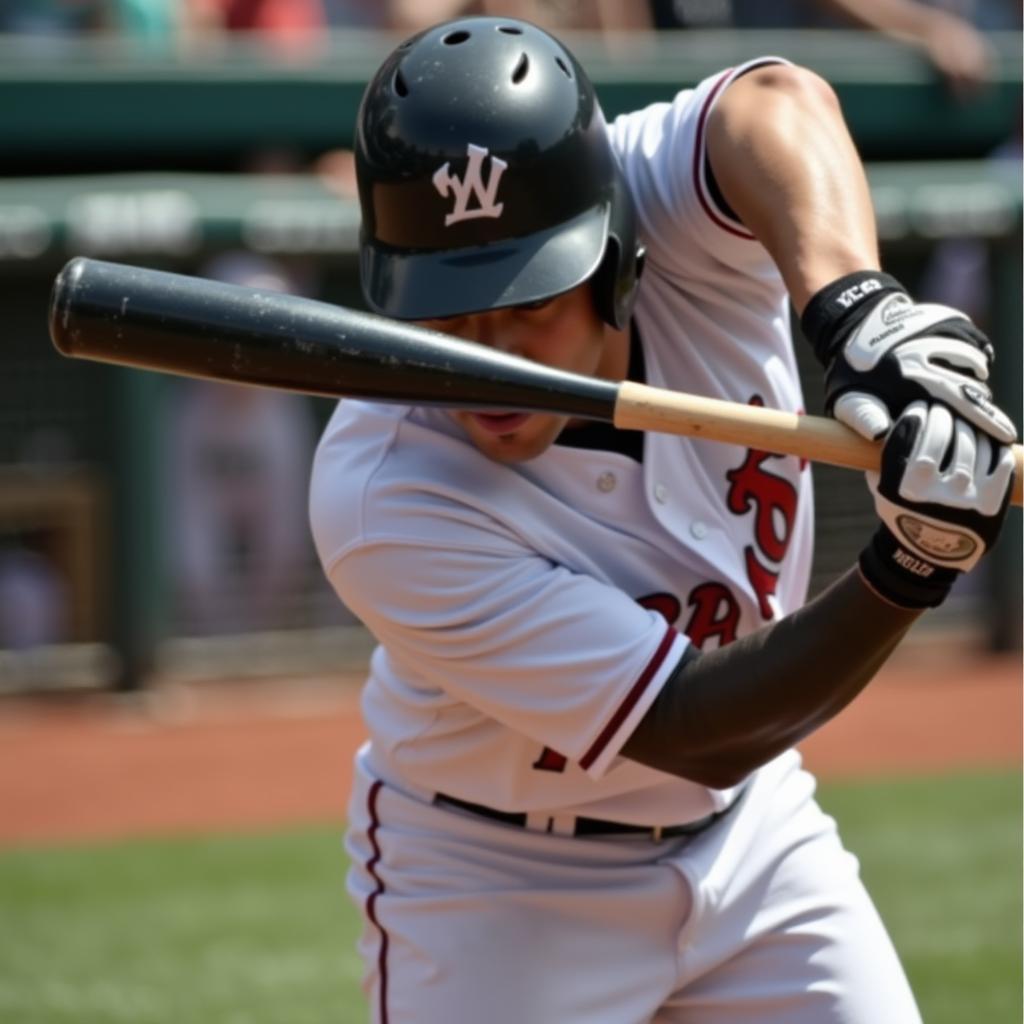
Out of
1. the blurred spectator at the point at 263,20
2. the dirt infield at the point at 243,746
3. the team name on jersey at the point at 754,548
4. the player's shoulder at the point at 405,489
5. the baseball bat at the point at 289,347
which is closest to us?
the baseball bat at the point at 289,347

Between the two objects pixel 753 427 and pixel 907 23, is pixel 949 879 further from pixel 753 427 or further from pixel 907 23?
pixel 907 23

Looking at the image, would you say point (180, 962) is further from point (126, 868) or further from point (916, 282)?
point (916, 282)

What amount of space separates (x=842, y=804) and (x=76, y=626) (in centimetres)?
312

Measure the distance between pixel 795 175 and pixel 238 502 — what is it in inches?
235

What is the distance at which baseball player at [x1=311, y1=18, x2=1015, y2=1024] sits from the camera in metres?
2.31

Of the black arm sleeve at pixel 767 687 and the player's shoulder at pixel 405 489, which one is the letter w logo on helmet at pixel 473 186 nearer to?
the player's shoulder at pixel 405 489

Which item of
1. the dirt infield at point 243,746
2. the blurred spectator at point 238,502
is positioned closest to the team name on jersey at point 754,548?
the dirt infield at point 243,746

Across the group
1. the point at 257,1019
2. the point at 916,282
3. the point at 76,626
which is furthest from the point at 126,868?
the point at 916,282

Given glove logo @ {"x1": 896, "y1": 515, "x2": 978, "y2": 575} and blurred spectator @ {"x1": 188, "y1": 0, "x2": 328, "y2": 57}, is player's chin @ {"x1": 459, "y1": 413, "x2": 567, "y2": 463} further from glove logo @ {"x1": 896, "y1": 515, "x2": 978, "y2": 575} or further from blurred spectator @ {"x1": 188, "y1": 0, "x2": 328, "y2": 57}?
blurred spectator @ {"x1": 188, "y1": 0, "x2": 328, "y2": 57}

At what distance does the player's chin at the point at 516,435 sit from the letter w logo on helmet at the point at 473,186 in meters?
0.23

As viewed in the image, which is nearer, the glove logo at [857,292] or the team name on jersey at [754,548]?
the glove logo at [857,292]

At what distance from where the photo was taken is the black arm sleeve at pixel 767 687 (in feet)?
6.91

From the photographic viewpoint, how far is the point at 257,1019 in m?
4.34

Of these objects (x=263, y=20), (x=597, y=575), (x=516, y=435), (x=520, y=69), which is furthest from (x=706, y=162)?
(x=263, y=20)
